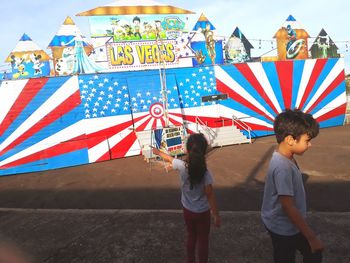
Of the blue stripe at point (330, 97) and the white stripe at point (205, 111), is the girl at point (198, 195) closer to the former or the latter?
the white stripe at point (205, 111)

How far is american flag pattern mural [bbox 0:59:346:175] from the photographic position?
10906 mm

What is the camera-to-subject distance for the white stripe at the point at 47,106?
35.7 feet

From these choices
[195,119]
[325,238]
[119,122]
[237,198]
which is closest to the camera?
[325,238]

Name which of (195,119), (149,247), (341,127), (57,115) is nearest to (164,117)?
(195,119)

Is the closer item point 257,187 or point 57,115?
point 257,187

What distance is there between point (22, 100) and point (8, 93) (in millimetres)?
550

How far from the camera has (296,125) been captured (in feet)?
7.04

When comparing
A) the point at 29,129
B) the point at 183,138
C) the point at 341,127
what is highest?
the point at 29,129

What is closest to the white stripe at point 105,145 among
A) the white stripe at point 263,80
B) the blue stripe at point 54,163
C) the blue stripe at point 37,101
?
the blue stripe at point 54,163

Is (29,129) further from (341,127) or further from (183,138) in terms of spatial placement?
(341,127)

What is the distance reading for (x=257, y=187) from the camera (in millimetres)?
6699

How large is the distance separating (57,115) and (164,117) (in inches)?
176

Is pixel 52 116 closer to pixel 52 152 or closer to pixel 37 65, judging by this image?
pixel 52 152

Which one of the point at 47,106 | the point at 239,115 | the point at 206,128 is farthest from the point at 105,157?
the point at 239,115
